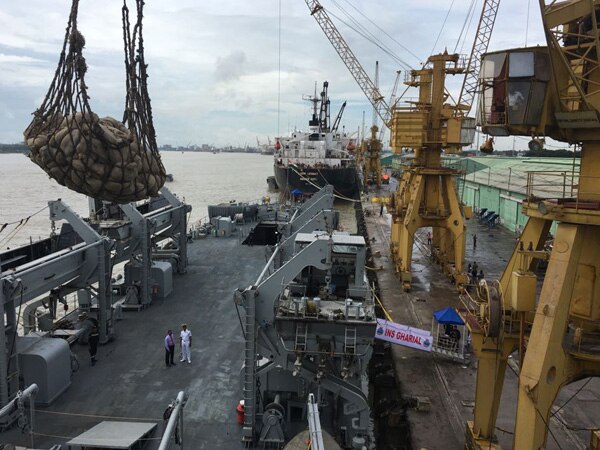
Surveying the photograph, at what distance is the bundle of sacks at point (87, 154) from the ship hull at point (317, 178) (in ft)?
192

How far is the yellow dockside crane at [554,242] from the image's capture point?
8172mm

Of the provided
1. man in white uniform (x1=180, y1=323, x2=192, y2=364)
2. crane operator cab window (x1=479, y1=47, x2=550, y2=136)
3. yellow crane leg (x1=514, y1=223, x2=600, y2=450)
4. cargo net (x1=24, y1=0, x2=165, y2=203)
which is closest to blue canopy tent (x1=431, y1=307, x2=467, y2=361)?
yellow crane leg (x1=514, y1=223, x2=600, y2=450)

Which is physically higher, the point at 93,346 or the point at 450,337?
the point at 93,346

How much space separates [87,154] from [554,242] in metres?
8.41

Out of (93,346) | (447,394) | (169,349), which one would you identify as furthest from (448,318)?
(93,346)

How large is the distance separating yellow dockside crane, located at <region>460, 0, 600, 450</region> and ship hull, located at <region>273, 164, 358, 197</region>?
5694cm

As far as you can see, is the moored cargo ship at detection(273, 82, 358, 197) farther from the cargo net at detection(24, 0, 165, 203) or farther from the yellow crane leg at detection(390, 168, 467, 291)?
the cargo net at detection(24, 0, 165, 203)

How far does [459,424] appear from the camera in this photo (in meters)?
12.0

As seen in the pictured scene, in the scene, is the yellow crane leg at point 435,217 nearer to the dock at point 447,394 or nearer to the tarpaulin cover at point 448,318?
the dock at point 447,394

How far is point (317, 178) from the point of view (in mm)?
68625

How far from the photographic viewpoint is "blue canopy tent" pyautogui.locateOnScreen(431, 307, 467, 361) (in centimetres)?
1563

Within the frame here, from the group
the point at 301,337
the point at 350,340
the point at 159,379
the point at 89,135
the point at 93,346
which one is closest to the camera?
the point at 89,135

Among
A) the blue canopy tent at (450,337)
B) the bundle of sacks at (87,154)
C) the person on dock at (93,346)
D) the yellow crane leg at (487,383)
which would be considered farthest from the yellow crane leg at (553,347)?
the person on dock at (93,346)

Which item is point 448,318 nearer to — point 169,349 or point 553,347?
point 553,347
